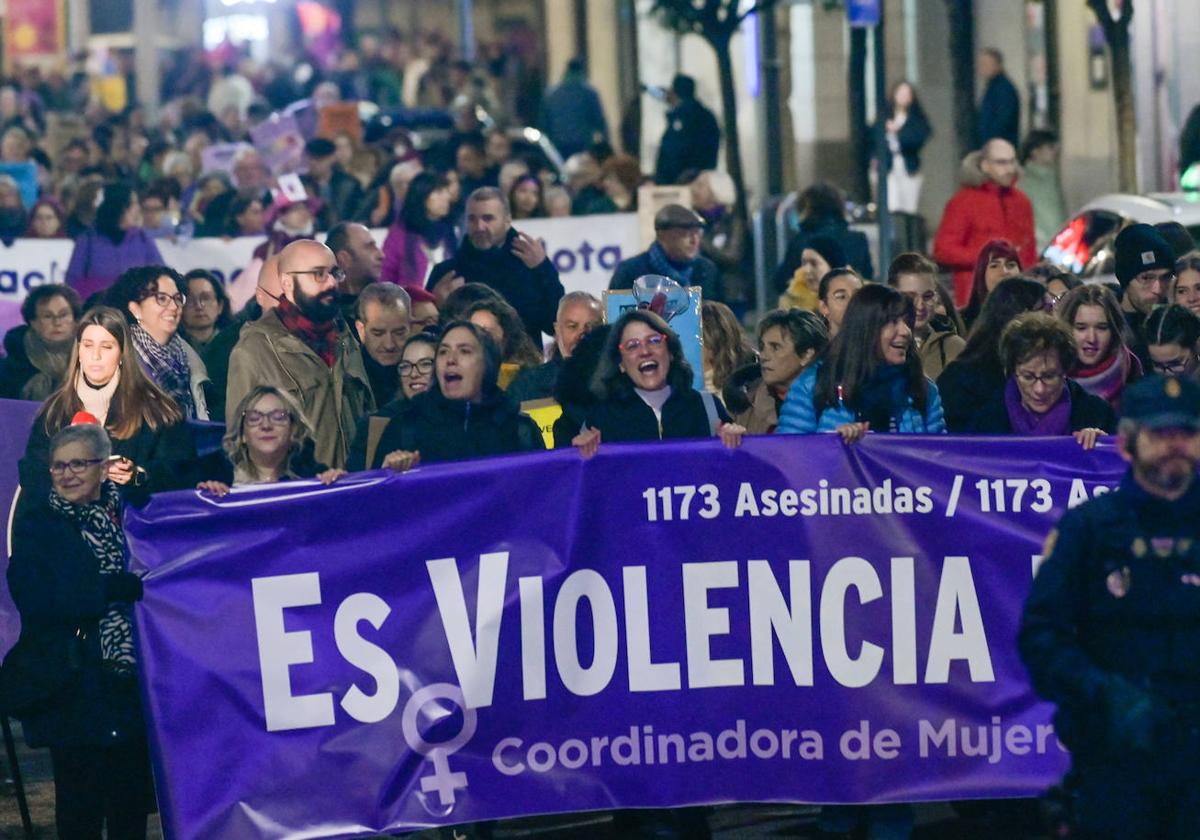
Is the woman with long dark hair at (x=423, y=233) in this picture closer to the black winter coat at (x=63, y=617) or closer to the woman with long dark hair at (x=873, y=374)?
the woman with long dark hair at (x=873, y=374)

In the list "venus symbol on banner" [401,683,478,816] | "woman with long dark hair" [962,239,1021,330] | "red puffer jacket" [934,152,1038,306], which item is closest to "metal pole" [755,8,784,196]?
"red puffer jacket" [934,152,1038,306]

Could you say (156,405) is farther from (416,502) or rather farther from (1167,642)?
(1167,642)

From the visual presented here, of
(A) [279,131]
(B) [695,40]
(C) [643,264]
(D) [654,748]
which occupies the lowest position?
(D) [654,748]

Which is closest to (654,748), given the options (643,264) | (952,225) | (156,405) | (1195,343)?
(156,405)

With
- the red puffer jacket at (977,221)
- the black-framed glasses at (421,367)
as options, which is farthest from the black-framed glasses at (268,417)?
the red puffer jacket at (977,221)

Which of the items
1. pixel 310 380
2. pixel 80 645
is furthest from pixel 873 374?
pixel 80 645

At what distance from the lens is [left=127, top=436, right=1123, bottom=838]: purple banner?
866 cm

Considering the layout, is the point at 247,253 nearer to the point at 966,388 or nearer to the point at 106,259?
the point at 106,259

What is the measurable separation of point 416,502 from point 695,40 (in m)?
28.9

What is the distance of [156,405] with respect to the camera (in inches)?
370

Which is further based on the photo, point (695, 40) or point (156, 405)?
point (695, 40)

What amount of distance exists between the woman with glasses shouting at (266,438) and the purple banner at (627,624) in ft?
1.01

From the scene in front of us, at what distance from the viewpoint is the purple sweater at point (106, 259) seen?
16031 mm

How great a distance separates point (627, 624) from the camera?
8.72 metres
